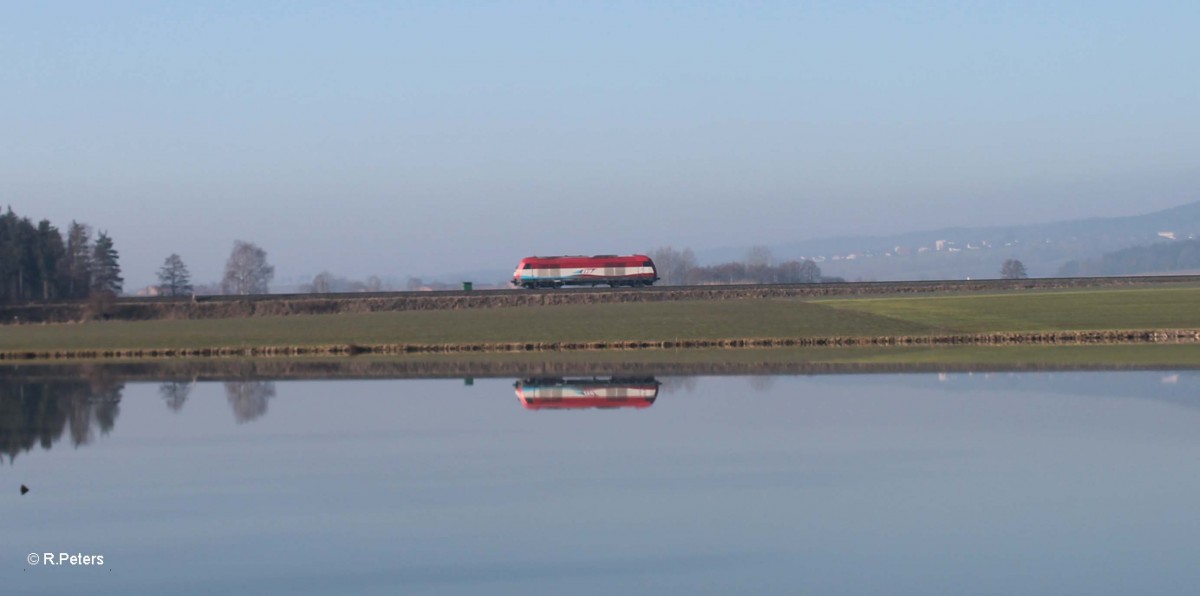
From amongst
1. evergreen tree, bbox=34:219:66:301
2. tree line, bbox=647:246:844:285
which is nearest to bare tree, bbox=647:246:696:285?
tree line, bbox=647:246:844:285

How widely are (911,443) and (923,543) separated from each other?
7283mm

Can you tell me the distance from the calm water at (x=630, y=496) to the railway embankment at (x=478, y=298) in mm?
41709

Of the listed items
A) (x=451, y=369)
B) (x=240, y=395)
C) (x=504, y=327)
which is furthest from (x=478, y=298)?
(x=240, y=395)

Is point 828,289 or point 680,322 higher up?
point 828,289

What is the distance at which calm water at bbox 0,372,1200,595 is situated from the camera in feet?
43.4

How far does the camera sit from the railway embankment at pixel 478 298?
71125 mm

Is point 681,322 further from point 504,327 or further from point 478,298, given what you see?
point 478,298

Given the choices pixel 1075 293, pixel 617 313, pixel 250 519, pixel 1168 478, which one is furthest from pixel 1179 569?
pixel 1075 293

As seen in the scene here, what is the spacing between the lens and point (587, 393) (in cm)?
3186

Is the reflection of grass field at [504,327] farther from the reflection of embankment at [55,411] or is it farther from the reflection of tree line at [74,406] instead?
the reflection of embankment at [55,411]

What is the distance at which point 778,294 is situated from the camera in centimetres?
7250

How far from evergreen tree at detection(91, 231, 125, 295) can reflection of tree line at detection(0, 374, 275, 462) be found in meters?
68.3

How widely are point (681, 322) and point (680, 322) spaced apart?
4cm

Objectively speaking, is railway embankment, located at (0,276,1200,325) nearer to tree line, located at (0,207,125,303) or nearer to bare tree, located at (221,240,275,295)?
tree line, located at (0,207,125,303)
